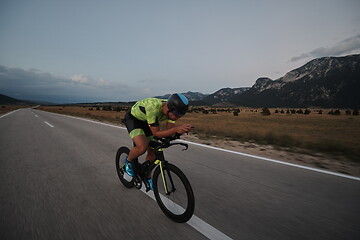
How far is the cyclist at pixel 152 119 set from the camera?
2247 mm

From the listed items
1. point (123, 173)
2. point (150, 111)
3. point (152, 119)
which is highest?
point (150, 111)

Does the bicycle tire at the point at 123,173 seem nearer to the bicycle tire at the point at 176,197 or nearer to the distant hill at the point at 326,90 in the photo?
the bicycle tire at the point at 176,197

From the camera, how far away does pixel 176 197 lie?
7.74 ft

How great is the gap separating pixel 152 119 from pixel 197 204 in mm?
1418

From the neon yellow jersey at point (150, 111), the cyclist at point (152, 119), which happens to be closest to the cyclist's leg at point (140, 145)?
the cyclist at point (152, 119)

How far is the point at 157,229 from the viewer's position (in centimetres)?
207

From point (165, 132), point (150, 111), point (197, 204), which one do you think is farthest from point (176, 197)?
point (150, 111)

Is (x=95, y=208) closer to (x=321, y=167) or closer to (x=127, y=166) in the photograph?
(x=127, y=166)

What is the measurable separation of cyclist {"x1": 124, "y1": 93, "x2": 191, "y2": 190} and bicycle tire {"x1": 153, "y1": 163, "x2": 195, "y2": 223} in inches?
10.2

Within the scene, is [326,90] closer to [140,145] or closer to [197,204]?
[197,204]

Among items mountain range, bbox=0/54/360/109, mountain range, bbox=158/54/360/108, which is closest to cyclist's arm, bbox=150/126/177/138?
mountain range, bbox=0/54/360/109

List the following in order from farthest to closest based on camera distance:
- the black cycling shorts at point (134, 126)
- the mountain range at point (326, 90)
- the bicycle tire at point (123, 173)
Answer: the mountain range at point (326, 90) < the bicycle tire at point (123, 173) < the black cycling shorts at point (134, 126)

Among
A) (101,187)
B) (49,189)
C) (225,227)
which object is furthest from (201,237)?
(49,189)

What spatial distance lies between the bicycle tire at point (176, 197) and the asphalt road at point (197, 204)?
0.11 m
